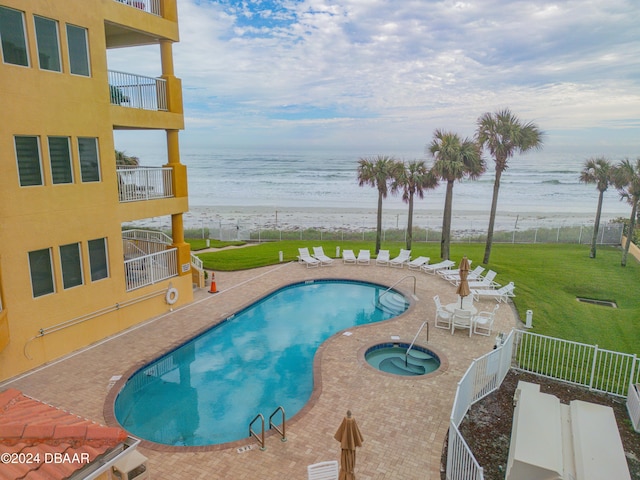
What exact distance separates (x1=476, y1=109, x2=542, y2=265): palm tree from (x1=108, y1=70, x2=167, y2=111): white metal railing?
1496 cm

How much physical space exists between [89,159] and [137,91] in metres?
3.28

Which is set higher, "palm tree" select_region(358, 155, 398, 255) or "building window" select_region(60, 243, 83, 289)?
"palm tree" select_region(358, 155, 398, 255)

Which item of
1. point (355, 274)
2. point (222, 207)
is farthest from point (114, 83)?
point (222, 207)

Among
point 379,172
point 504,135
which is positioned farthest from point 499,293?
point 379,172

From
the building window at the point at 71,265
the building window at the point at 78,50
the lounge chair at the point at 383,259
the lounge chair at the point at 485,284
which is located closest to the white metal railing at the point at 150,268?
the building window at the point at 71,265

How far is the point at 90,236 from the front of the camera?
1228 centimetres

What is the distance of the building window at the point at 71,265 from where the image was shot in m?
11.6

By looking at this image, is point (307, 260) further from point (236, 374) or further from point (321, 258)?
point (236, 374)

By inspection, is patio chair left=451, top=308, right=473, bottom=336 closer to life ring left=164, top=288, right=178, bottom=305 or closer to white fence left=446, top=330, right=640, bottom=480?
white fence left=446, top=330, right=640, bottom=480

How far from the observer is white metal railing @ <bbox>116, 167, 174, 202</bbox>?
13.7 metres

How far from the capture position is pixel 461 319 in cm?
1352

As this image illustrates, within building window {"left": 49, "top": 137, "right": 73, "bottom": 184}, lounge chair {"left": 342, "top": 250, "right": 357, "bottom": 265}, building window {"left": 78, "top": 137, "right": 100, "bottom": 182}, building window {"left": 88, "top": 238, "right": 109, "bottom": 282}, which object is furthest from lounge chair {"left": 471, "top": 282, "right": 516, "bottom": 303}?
building window {"left": 49, "top": 137, "right": 73, "bottom": 184}

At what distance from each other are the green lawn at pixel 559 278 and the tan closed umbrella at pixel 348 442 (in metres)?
9.70

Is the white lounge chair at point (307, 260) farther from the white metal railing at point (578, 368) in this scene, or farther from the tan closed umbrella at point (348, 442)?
the tan closed umbrella at point (348, 442)
